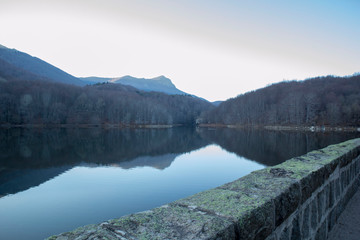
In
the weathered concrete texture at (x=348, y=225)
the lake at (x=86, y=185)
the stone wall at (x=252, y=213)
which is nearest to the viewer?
the stone wall at (x=252, y=213)

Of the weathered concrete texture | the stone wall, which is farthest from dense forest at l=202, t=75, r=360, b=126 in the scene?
the stone wall

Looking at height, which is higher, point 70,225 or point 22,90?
point 22,90

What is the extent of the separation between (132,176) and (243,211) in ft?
45.4

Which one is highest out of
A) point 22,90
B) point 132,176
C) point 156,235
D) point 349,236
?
point 22,90

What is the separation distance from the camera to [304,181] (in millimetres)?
2590

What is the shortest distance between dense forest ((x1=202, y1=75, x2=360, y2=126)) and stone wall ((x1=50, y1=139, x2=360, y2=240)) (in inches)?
3555

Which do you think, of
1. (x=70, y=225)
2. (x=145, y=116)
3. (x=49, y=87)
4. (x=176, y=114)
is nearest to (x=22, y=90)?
(x=49, y=87)

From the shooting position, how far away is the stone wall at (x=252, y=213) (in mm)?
1436

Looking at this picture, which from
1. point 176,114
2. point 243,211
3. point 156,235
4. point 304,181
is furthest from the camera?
point 176,114

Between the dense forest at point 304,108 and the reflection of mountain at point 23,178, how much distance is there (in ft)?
289

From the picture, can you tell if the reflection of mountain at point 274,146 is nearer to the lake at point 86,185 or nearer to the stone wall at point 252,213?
the lake at point 86,185

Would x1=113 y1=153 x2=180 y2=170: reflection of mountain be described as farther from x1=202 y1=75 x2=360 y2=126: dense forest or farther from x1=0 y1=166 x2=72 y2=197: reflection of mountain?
x1=202 y1=75 x2=360 y2=126: dense forest

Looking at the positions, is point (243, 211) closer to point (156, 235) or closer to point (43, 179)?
point (156, 235)

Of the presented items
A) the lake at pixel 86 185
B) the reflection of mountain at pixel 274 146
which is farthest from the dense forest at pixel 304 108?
the lake at pixel 86 185
